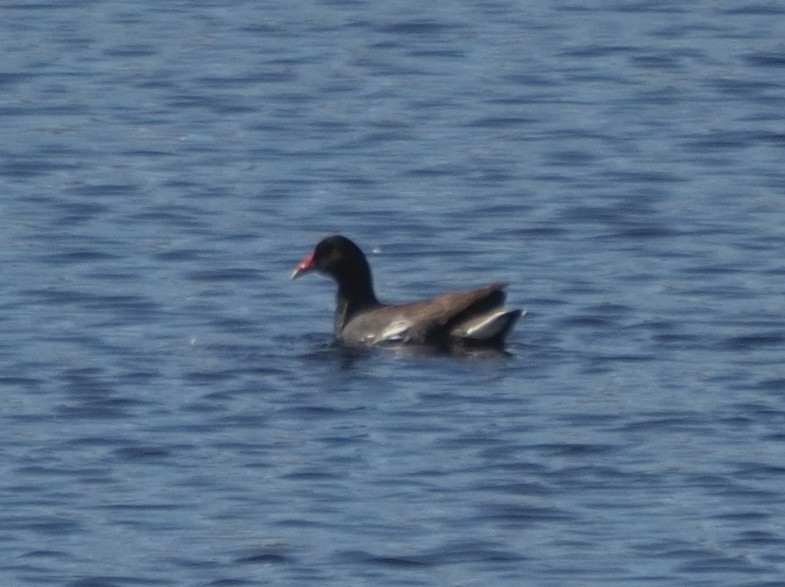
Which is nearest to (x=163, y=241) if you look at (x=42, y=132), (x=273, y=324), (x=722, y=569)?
(x=273, y=324)

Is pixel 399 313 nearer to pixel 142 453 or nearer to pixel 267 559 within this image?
pixel 142 453

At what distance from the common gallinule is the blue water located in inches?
9.6

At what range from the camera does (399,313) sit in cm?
1616

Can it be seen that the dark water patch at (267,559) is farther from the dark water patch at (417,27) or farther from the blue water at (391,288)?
the dark water patch at (417,27)

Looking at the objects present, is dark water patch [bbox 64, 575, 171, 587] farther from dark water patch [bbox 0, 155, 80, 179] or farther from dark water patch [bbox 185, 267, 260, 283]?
dark water patch [bbox 0, 155, 80, 179]

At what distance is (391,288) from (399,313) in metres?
1.82

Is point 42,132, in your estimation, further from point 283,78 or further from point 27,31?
→ point 27,31

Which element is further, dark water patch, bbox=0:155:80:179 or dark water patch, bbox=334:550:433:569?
dark water patch, bbox=0:155:80:179

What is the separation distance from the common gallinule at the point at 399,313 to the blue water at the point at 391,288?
0.24 metres

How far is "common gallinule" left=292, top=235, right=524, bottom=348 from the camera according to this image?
15.8 m

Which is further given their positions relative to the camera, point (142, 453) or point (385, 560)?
point (142, 453)

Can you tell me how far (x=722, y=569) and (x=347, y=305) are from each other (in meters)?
5.87

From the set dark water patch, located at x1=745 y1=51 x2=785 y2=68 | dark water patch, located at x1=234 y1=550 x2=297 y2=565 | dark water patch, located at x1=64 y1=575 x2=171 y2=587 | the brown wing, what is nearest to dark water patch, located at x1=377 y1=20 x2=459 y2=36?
dark water patch, located at x1=745 y1=51 x2=785 y2=68

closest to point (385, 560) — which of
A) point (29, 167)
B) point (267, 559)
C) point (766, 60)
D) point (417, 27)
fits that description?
point (267, 559)
